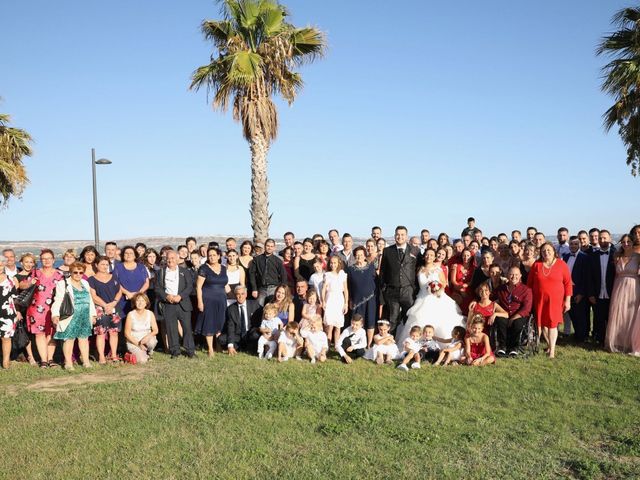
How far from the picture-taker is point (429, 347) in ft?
30.9

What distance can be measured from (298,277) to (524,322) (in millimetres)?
4058

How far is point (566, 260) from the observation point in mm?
10820

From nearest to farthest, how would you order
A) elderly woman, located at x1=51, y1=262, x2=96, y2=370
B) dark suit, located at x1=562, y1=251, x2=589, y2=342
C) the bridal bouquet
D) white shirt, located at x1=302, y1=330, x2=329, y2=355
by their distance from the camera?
elderly woman, located at x1=51, y1=262, x2=96, y2=370, white shirt, located at x1=302, y1=330, x2=329, y2=355, the bridal bouquet, dark suit, located at x1=562, y1=251, x2=589, y2=342

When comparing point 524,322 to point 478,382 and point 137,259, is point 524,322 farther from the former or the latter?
point 137,259

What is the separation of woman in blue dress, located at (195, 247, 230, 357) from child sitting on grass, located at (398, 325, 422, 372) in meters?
3.30

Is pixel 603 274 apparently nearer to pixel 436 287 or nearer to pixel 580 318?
A: pixel 580 318

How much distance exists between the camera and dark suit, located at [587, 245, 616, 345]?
10258mm

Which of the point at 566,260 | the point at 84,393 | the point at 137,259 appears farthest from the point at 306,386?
the point at 566,260

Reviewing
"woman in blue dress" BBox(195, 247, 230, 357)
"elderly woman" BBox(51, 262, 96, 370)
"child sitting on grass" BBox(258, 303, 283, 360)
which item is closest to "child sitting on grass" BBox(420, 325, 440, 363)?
"child sitting on grass" BBox(258, 303, 283, 360)

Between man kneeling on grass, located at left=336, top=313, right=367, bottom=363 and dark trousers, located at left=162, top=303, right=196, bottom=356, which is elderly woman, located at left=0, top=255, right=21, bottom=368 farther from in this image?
man kneeling on grass, located at left=336, top=313, right=367, bottom=363

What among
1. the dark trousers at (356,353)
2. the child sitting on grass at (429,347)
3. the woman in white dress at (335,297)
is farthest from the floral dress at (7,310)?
the child sitting on grass at (429,347)

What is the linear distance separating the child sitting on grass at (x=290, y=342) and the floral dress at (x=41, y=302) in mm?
3738

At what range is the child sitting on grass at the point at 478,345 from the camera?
29.4ft

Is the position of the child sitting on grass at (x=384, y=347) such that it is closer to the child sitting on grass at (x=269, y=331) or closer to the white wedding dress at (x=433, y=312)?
the white wedding dress at (x=433, y=312)
